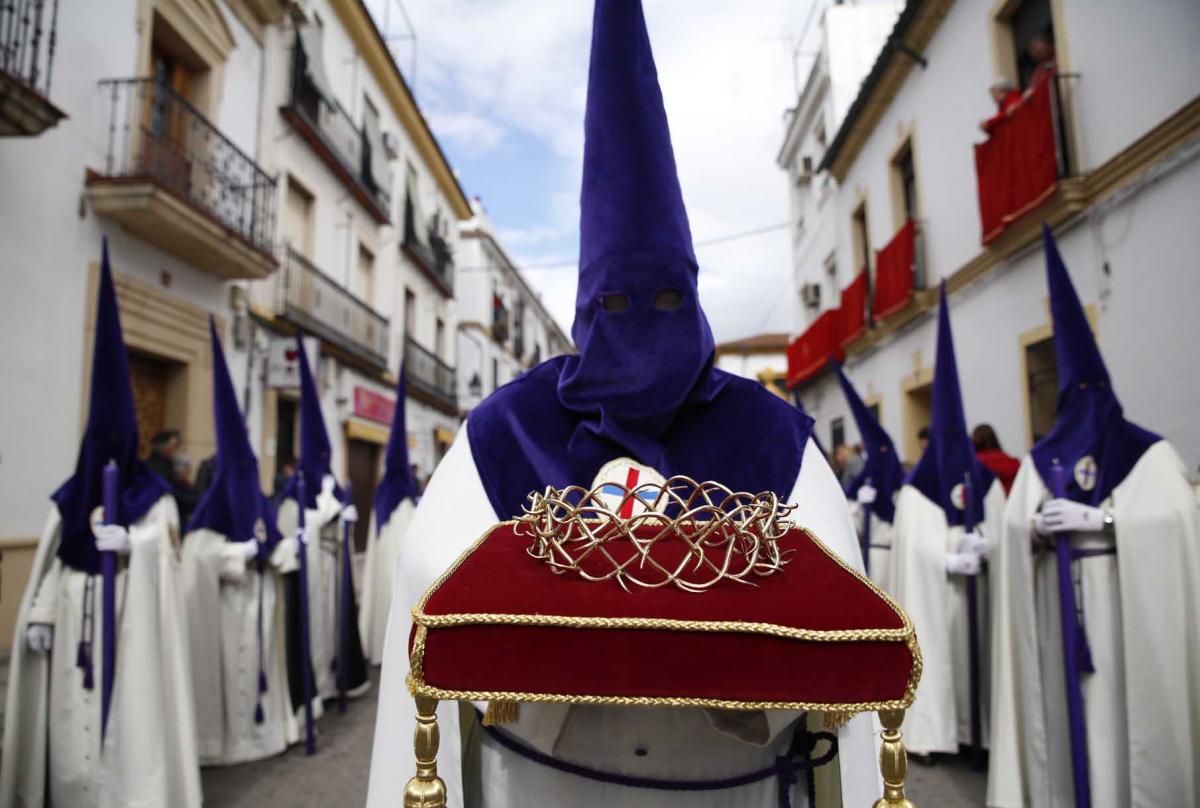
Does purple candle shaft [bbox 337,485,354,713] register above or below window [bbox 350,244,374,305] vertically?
below

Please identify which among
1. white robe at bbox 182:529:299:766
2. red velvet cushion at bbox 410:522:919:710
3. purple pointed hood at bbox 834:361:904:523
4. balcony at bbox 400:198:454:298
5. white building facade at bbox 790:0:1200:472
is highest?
balcony at bbox 400:198:454:298

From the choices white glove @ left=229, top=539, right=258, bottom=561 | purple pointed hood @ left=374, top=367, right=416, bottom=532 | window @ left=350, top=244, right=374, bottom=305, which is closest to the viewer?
white glove @ left=229, top=539, right=258, bottom=561

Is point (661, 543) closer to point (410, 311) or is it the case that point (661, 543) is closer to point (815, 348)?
point (815, 348)

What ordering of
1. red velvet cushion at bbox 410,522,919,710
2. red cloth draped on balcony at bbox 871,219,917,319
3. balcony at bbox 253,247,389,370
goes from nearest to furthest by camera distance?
red velvet cushion at bbox 410,522,919,710 → red cloth draped on balcony at bbox 871,219,917,319 → balcony at bbox 253,247,389,370

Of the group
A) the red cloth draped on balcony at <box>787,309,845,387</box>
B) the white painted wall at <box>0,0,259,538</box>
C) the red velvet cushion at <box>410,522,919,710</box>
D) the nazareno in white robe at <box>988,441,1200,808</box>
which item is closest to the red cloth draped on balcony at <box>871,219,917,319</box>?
the red cloth draped on balcony at <box>787,309,845,387</box>

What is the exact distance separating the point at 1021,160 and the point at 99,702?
7.85m

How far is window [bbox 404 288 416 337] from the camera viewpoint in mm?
16875

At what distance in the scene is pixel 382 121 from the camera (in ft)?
49.8

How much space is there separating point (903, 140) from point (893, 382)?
11.0ft

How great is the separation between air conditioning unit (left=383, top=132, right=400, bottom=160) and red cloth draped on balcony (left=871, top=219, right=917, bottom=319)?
9.89 metres

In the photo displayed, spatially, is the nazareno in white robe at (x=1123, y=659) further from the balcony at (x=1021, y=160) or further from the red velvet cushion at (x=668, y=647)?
the balcony at (x=1021, y=160)

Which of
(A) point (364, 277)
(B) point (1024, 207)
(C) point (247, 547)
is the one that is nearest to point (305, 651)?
(C) point (247, 547)

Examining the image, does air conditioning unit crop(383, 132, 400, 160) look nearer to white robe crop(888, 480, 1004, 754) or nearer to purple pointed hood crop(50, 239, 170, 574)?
purple pointed hood crop(50, 239, 170, 574)

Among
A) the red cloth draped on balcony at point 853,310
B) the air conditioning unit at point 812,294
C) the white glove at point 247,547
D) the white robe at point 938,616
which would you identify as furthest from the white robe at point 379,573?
the air conditioning unit at point 812,294
